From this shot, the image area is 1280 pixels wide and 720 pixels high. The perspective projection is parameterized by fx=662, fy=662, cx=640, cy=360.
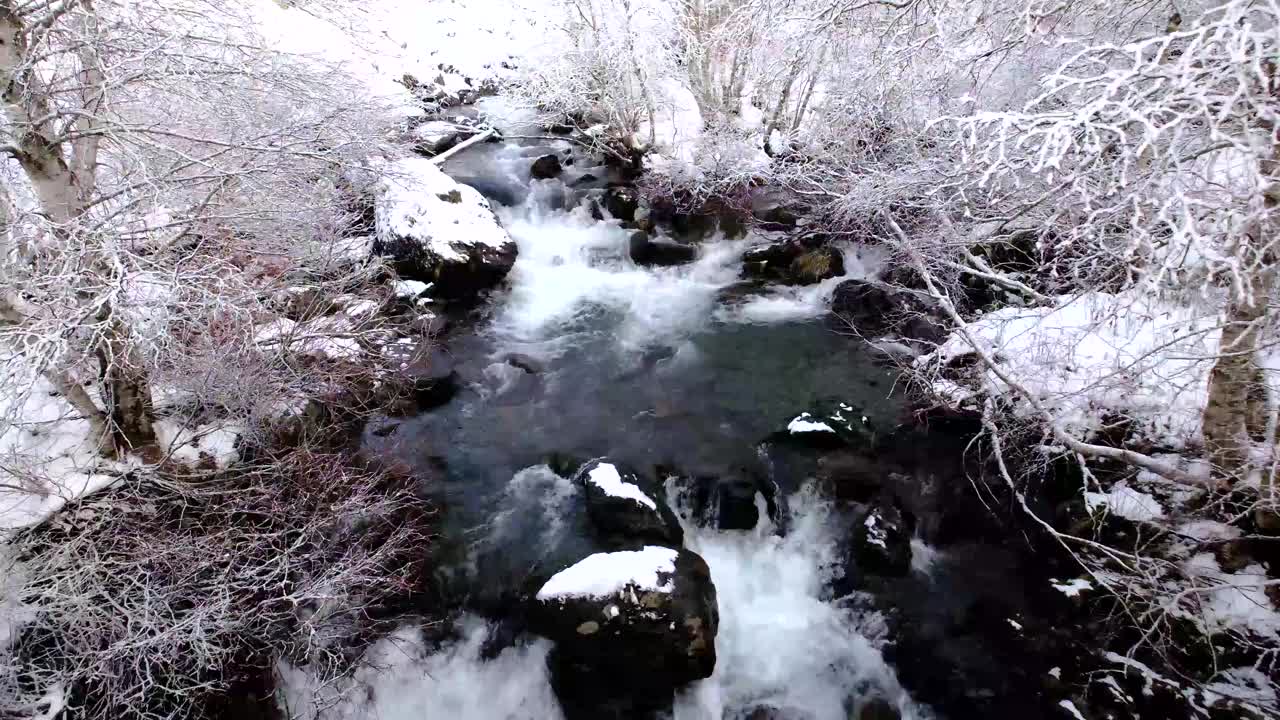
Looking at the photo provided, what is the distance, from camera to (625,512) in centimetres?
622

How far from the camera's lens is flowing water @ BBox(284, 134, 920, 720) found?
532cm

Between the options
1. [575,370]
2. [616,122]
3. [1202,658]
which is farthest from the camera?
[616,122]

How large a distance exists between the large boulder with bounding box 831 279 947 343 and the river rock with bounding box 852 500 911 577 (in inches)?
127

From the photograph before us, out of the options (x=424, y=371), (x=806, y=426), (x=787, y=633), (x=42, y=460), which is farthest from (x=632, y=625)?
(x=42, y=460)

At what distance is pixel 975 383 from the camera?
719 cm

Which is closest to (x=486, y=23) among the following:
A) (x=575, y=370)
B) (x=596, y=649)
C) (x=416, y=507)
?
(x=575, y=370)

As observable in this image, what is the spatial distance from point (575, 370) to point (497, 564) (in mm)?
3214

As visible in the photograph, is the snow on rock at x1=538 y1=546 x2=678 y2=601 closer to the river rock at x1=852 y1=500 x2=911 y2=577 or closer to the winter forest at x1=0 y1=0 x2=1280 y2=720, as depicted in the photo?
the winter forest at x1=0 y1=0 x2=1280 y2=720

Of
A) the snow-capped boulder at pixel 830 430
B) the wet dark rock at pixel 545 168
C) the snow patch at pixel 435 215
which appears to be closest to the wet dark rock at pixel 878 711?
the snow-capped boulder at pixel 830 430

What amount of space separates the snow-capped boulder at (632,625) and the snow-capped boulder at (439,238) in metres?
5.70

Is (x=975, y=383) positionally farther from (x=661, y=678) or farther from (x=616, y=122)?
(x=616, y=122)

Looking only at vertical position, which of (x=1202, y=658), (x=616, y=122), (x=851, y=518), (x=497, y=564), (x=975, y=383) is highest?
(x=616, y=122)

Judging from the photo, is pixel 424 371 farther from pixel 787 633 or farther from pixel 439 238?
pixel 787 633

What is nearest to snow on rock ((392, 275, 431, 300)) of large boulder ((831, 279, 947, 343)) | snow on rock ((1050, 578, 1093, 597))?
large boulder ((831, 279, 947, 343))
